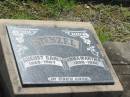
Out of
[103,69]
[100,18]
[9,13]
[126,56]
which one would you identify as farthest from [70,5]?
[103,69]

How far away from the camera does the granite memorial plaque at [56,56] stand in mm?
2524

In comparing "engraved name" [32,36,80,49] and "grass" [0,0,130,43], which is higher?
"engraved name" [32,36,80,49]

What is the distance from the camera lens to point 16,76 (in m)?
2.50

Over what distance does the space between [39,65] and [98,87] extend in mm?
389

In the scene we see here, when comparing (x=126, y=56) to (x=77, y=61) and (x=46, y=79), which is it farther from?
(x=46, y=79)

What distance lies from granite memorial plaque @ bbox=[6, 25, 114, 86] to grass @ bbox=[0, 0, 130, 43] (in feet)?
4.19

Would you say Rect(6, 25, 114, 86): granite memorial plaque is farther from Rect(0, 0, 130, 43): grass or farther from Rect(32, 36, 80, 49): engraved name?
Rect(0, 0, 130, 43): grass

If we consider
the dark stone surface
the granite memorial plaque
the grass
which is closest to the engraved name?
the granite memorial plaque

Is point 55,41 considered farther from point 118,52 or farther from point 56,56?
point 118,52

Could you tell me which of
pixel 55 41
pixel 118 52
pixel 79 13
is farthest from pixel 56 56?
pixel 79 13

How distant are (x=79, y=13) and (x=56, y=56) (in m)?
1.86

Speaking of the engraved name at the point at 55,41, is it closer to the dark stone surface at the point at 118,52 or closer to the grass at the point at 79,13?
the dark stone surface at the point at 118,52

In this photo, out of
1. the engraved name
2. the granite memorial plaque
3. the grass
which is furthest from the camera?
the grass

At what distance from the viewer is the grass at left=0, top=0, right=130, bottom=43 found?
4191mm
